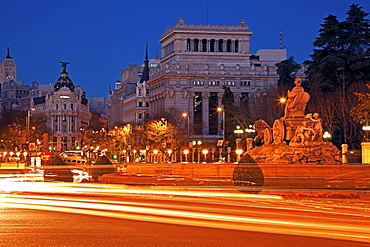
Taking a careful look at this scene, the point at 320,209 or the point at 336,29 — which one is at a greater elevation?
the point at 336,29

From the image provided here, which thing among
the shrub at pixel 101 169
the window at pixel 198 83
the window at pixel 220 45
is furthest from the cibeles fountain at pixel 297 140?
the window at pixel 220 45

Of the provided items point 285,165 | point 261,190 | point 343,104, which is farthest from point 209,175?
point 343,104

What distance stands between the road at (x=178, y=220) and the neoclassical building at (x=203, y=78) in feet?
361

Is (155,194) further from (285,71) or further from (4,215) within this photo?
(285,71)

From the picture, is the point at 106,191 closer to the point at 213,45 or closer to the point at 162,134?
the point at 162,134

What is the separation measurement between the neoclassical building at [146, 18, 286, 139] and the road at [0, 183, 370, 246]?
361 feet

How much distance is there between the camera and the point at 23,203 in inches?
1002

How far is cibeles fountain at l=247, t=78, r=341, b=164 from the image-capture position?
1813 inches

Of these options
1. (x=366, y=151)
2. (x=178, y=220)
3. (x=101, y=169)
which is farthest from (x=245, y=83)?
(x=178, y=220)

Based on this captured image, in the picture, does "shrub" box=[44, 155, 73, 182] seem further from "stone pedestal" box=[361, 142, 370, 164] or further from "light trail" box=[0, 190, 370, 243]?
"stone pedestal" box=[361, 142, 370, 164]

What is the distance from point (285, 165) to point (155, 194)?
1502 centimetres

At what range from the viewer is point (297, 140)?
153 feet

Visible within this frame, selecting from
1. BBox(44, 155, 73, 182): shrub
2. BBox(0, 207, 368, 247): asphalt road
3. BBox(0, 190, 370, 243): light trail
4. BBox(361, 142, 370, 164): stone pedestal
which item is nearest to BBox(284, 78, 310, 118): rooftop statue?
BBox(361, 142, 370, 164): stone pedestal

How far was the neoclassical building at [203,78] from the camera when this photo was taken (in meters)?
146
